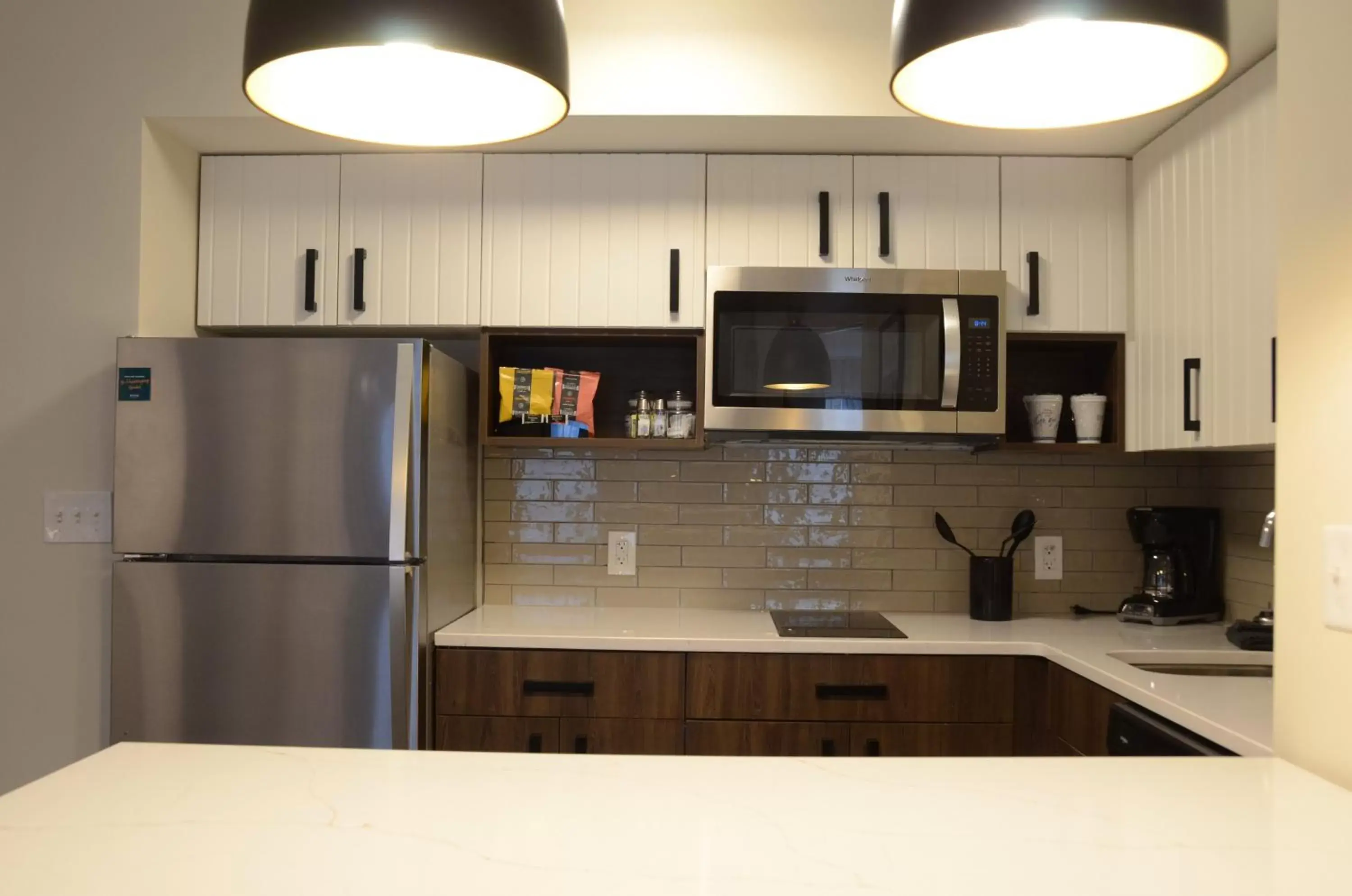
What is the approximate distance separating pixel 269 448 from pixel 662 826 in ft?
5.70

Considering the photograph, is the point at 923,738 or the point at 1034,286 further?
the point at 1034,286

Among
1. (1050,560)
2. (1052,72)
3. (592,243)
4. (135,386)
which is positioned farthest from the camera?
(1050,560)

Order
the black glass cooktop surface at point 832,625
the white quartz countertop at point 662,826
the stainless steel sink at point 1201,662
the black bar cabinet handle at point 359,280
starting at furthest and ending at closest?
the black bar cabinet handle at point 359,280 < the black glass cooktop surface at point 832,625 < the stainless steel sink at point 1201,662 < the white quartz countertop at point 662,826

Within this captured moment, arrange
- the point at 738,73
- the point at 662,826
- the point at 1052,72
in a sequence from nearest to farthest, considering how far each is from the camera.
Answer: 1. the point at 662,826
2. the point at 1052,72
3. the point at 738,73

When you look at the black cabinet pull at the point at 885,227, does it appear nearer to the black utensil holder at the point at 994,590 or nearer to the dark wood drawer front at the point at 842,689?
the black utensil holder at the point at 994,590

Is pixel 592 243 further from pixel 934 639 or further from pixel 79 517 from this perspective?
pixel 79 517

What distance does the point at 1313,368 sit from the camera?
3.66ft

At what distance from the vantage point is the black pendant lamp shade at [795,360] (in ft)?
8.56

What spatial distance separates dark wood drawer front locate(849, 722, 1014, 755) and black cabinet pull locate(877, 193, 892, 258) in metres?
1.23

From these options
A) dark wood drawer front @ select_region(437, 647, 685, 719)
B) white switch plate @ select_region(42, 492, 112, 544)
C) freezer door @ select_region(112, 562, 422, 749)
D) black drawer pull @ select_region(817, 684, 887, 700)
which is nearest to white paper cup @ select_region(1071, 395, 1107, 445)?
black drawer pull @ select_region(817, 684, 887, 700)

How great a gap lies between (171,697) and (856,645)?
163cm

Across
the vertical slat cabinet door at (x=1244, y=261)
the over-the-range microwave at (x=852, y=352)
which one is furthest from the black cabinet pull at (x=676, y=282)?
the vertical slat cabinet door at (x=1244, y=261)

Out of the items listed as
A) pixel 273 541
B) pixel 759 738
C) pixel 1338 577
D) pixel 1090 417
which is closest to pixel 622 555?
pixel 759 738

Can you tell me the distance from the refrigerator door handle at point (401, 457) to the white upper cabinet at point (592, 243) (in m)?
0.44
